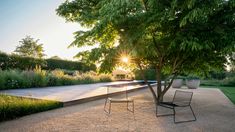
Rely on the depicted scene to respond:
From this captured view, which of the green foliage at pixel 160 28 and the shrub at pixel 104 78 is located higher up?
the green foliage at pixel 160 28

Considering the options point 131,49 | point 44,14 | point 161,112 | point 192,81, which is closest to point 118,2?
point 131,49

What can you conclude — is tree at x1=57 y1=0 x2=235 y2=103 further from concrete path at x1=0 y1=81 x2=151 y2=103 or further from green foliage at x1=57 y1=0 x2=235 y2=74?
concrete path at x1=0 y1=81 x2=151 y2=103

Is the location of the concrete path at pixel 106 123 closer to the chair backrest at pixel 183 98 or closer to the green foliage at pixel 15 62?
the chair backrest at pixel 183 98

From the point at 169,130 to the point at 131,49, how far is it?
95.8 inches

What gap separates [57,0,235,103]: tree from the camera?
495cm

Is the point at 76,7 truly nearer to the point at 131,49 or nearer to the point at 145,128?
the point at 131,49

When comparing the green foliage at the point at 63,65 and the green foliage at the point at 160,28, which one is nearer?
the green foliage at the point at 160,28

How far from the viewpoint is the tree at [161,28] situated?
4.95 m

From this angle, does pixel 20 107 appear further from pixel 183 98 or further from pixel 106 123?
pixel 183 98

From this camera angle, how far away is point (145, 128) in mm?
4551

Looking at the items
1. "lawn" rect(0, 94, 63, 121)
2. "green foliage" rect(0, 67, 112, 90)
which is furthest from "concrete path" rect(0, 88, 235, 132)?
"green foliage" rect(0, 67, 112, 90)

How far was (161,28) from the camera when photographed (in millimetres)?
6246

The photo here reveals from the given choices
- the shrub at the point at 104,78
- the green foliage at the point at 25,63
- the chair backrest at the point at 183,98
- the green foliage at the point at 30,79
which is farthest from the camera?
the shrub at the point at 104,78

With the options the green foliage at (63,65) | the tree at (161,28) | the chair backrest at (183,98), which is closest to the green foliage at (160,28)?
the tree at (161,28)
